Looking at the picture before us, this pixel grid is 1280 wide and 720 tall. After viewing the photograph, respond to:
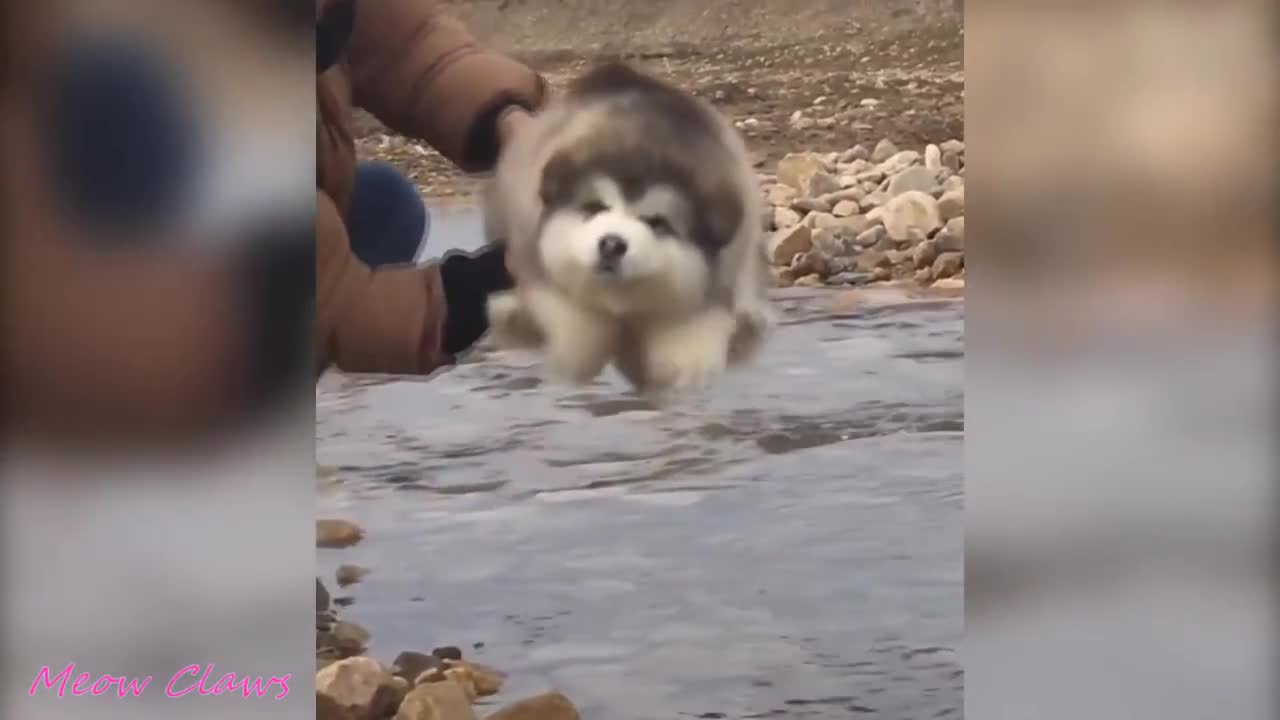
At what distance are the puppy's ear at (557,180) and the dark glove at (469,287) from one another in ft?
0.23

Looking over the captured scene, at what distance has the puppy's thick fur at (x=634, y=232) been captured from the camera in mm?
1107

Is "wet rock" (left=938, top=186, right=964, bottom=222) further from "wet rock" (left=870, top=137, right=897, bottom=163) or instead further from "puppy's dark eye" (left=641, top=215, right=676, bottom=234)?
"puppy's dark eye" (left=641, top=215, right=676, bottom=234)

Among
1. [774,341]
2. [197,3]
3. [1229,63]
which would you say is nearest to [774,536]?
[774,341]

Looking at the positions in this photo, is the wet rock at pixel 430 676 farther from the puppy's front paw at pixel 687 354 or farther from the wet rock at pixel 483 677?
the puppy's front paw at pixel 687 354

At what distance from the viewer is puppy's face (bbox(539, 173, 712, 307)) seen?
1096mm

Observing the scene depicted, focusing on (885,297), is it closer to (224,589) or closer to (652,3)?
(652,3)

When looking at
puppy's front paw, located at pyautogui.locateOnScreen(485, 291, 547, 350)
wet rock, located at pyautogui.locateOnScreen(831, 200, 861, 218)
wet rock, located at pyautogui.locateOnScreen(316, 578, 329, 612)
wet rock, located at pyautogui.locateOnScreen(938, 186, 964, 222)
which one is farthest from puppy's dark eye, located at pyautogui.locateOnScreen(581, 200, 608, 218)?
wet rock, located at pyautogui.locateOnScreen(316, 578, 329, 612)

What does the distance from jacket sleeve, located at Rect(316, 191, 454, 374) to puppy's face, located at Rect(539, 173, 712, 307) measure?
0.13 m

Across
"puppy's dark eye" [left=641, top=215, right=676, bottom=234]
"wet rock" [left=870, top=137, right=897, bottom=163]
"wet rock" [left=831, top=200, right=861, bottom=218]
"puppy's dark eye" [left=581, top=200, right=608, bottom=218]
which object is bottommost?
"puppy's dark eye" [left=641, top=215, right=676, bottom=234]

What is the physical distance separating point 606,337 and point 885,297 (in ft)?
0.94

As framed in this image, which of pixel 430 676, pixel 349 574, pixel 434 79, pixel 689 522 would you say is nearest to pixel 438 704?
pixel 430 676

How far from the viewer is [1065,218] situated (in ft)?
3.75

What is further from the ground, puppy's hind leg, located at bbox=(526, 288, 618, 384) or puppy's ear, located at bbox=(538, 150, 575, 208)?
puppy's ear, located at bbox=(538, 150, 575, 208)

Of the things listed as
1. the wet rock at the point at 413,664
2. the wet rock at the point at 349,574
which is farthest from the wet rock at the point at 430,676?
the wet rock at the point at 349,574
